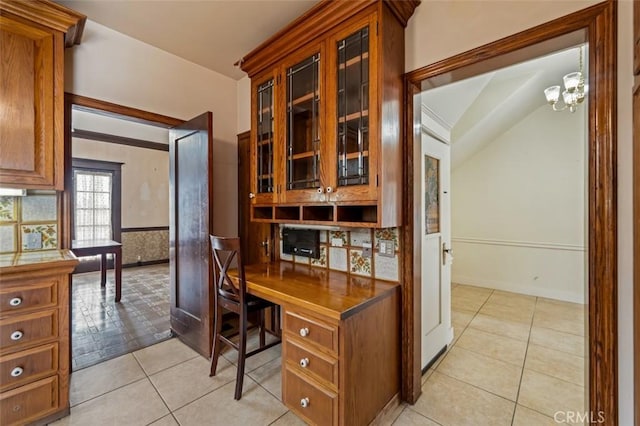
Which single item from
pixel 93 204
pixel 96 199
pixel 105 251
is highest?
pixel 96 199

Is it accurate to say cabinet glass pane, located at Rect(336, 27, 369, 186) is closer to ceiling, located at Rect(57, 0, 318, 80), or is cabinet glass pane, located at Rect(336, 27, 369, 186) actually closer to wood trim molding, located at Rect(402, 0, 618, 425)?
ceiling, located at Rect(57, 0, 318, 80)

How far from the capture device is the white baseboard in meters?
3.91

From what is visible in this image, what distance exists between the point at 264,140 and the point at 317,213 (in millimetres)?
826

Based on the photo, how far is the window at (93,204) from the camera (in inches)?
229

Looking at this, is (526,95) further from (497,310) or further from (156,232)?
(156,232)

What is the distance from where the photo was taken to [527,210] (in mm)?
4309

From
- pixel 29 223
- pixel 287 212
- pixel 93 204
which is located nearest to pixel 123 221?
pixel 93 204

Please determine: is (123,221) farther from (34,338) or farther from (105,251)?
(34,338)

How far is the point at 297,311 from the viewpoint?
1606mm

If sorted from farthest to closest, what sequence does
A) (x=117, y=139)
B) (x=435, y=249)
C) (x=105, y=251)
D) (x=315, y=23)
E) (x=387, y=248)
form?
(x=117, y=139) → (x=105, y=251) → (x=435, y=249) → (x=387, y=248) → (x=315, y=23)

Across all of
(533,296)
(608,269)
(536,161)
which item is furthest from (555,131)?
(608,269)

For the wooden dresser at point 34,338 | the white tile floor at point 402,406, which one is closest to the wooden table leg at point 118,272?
the white tile floor at point 402,406

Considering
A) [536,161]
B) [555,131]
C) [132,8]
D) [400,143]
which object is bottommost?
[400,143]

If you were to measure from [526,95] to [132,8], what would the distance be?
15.2ft
